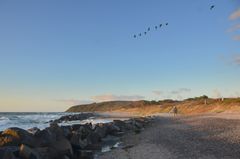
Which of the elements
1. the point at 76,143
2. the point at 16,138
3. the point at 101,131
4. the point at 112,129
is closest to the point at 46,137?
the point at 76,143

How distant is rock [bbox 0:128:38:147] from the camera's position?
38.2ft

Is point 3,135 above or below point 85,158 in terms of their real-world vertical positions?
above

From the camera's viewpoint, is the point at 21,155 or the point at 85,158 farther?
the point at 85,158

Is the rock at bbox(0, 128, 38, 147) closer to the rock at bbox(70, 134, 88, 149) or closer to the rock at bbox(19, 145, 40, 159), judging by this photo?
the rock at bbox(19, 145, 40, 159)

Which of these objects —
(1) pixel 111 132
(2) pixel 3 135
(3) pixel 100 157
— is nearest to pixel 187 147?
(3) pixel 100 157

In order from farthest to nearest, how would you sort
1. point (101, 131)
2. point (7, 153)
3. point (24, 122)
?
point (24, 122)
point (101, 131)
point (7, 153)

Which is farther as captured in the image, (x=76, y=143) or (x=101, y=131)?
(x=101, y=131)

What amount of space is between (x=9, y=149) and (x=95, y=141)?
7198mm

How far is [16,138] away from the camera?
1198cm

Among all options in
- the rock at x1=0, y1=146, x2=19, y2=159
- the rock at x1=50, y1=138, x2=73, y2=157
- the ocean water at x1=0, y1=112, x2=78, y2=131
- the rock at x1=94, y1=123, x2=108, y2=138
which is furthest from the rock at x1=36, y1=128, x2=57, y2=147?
the ocean water at x1=0, y1=112, x2=78, y2=131

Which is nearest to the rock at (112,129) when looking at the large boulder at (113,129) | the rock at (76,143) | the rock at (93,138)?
the large boulder at (113,129)

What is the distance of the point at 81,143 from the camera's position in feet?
47.3

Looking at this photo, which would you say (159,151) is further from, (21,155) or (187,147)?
(21,155)

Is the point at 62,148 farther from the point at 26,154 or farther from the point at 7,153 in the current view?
the point at 7,153
